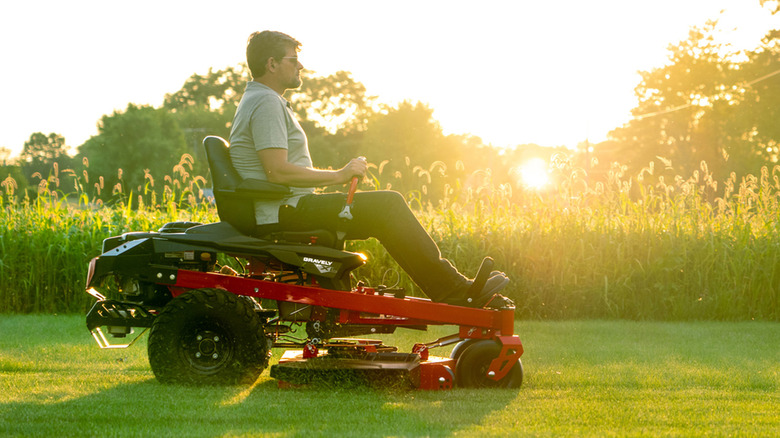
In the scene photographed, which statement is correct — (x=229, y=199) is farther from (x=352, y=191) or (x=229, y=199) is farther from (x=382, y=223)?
(x=382, y=223)

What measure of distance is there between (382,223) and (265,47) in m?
1.08

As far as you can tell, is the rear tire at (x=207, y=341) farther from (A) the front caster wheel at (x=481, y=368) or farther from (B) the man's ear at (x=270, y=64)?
(B) the man's ear at (x=270, y=64)

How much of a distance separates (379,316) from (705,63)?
140 feet

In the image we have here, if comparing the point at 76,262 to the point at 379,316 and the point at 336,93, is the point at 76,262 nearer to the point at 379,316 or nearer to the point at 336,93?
the point at 379,316

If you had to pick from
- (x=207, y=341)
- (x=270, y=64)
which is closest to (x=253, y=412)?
(x=207, y=341)

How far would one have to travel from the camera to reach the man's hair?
423cm

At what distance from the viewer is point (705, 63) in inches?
1689

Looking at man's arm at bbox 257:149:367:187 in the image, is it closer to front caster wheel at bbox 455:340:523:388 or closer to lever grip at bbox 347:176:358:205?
lever grip at bbox 347:176:358:205

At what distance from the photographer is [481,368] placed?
4266mm

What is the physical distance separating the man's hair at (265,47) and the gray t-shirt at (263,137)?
0.10 m

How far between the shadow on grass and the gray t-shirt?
920 millimetres

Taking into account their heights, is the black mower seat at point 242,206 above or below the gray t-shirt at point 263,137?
below

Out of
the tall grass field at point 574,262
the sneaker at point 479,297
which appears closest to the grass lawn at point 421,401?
the sneaker at point 479,297

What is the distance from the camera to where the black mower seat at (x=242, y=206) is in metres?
4.12
